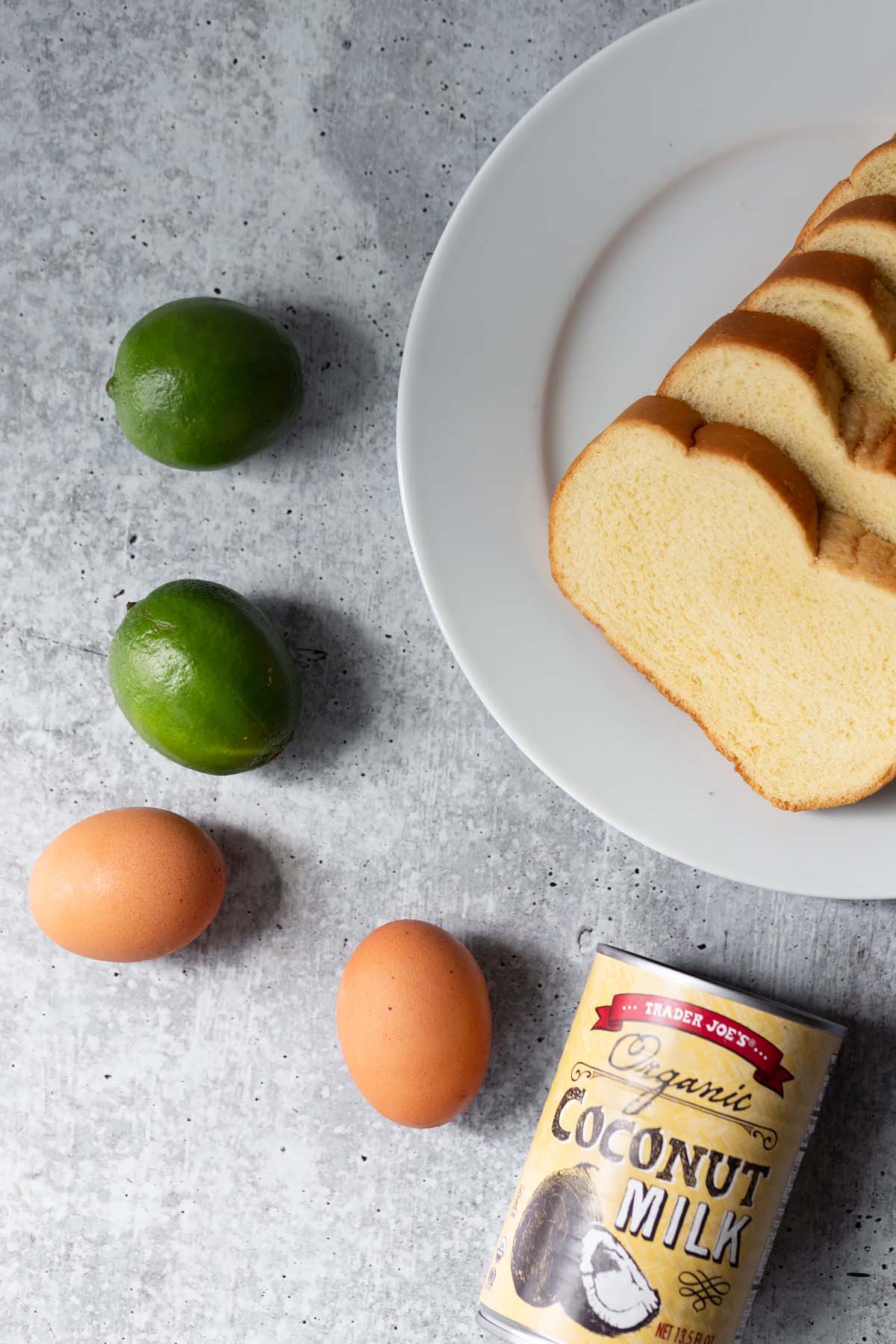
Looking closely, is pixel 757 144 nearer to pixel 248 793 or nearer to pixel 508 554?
pixel 508 554

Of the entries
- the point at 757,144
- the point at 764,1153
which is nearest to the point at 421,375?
the point at 757,144

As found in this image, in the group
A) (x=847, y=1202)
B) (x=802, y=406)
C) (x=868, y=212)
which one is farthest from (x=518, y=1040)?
(x=868, y=212)

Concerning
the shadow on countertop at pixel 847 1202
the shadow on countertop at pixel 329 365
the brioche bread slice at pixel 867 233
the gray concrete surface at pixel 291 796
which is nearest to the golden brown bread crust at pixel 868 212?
the brioche bread slice at pixel 867 233

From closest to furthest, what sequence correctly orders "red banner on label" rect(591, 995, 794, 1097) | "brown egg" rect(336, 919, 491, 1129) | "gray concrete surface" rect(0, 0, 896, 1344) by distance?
"red banner on label" rect(591, 995, 794, 1097), "brown egg" rect(336, 919, 491, 1129), "gray concrete surface" rect(0, 0, 896, 1344)

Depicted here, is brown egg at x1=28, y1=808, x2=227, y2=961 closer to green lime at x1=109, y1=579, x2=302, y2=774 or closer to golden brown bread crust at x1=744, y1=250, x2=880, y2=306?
green lime at x1=109, y1=579, x2=302, y2=774

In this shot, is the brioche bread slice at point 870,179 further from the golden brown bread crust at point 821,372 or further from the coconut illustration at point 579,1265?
the coconut illustration at point 579,1265

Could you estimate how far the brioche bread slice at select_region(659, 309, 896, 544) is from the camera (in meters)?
1.16

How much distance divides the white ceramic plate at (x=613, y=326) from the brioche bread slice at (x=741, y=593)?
0.15 feet

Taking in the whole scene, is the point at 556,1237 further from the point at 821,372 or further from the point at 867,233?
the point at 867,233

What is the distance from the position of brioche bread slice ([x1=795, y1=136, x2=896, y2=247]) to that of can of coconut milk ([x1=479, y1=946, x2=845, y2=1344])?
90 cm

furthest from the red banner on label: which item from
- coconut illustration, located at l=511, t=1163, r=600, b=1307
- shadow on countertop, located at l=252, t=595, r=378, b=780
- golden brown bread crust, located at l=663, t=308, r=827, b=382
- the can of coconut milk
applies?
golden brown bread crust, located at l=663, t=308, r=827, b=382

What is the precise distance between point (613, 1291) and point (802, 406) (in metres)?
0.97

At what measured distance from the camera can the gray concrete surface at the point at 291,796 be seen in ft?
4.48

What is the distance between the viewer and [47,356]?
4.57ft
